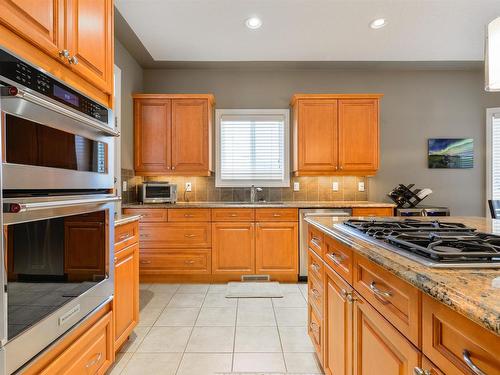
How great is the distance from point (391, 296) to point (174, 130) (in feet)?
10.7

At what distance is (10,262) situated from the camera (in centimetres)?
87

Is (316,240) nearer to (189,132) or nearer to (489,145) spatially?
(189,132)

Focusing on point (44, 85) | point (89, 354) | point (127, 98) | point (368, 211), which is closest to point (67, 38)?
point (44, 85)

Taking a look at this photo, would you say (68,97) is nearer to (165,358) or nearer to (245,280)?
(165,358)

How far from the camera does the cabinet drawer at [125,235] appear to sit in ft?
5.74

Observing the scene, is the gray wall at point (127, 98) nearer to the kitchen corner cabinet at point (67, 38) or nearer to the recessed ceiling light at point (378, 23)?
the kitchen corner cabinet at point (67, 38)

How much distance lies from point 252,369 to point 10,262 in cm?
149

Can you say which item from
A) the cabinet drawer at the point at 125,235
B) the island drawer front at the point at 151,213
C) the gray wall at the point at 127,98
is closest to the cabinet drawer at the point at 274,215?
the island drawer front at the point at 151,213

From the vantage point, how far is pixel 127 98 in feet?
11.3

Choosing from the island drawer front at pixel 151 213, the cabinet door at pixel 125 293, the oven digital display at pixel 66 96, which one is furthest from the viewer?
the island drawer front at pixel 151 213

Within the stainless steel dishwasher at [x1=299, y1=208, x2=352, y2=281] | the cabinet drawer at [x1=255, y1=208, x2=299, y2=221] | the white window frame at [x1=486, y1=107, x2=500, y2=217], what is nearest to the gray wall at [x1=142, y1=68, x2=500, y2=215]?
the white window frame at [x1=486, y1=107, x2=500, y2=217]

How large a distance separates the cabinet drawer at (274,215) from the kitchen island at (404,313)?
1.82 meters

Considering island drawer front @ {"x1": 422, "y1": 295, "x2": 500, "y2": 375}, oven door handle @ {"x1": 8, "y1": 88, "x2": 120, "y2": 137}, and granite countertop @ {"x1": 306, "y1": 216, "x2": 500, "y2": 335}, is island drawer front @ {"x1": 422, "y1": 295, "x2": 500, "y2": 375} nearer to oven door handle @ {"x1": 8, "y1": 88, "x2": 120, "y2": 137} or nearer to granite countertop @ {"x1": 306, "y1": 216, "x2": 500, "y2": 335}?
granite countertop @ {"x1": 306, "y1": 216, "x2": 500, "y2": 335}

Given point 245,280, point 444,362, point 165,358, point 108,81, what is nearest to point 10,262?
point 108,81
